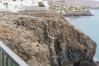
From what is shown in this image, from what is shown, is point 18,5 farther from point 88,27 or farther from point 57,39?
point 88,27

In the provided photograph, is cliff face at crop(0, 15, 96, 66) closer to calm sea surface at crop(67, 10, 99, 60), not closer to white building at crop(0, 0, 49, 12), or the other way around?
white building at crop(0, 0, 49, 12)

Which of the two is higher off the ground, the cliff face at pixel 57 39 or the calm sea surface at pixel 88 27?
the cliff face at pixel 57 39

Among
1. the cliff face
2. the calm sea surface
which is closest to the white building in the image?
the cliff face

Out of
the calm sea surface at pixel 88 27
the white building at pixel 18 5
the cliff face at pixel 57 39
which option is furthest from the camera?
the calm sea surface at pixel 88 27

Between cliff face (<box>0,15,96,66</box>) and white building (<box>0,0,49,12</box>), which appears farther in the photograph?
white building (<box>0,0,49,12</box>)

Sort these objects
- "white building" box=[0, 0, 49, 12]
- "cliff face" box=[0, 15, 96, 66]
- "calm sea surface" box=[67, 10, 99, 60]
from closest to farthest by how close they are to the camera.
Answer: "cliff face" box=[0, 15, 96, 66] < "white building" box=[0, 0, 49, 12] < "calm sea surface" box=[67, 10, 99, 60]

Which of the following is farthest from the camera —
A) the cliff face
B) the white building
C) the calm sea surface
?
the calm sea surface

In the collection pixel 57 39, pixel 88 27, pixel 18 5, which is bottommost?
pixel 88 27

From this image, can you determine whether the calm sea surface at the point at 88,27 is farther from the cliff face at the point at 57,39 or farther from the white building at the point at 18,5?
the cliff face at the point at 57,39

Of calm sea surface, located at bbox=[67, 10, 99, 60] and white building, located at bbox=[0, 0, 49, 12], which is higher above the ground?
white building, located at bbox=[0, 0, 49, 12]

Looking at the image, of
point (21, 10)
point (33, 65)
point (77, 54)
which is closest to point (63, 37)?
point (77, 54)

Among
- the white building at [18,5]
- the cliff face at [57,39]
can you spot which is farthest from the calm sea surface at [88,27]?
the cliff face at [57,39]

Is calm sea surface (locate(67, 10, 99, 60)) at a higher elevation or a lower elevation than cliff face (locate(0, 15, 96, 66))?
lower

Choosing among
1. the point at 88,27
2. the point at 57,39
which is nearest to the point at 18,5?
the point at 57,39
